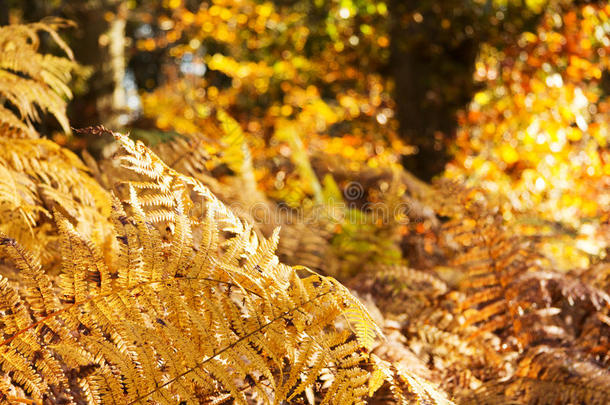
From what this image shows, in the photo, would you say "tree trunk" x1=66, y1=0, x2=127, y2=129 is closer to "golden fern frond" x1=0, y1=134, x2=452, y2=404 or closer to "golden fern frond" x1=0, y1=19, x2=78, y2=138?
"golden fern frond" x1=0, y1=19, x2=78, y2=138

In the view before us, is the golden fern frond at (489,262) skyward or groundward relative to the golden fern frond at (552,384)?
skyward

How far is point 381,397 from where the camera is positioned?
47.9 inches

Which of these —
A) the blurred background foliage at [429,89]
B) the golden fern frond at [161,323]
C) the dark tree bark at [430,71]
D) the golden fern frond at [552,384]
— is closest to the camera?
the golden fern frond at [161,323]

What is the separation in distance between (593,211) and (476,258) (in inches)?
161

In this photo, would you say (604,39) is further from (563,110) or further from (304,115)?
(304,115)

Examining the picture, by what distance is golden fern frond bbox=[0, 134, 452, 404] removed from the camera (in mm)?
906

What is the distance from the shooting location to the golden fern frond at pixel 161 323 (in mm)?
906

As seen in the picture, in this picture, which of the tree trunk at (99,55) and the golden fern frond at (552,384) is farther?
the tree trunk at (99,55)

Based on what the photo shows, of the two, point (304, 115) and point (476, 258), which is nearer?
point (476, 258)

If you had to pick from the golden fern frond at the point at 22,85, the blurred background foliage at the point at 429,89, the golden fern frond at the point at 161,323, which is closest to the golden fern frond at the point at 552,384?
the golden fern frond at the point at 161,323

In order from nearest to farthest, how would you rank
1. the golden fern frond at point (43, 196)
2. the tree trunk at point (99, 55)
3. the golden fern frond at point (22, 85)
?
the golden fern frond at point (43, 196) < the golden fern frond at point (22, 85) < the tree trunk at point (99, 55)

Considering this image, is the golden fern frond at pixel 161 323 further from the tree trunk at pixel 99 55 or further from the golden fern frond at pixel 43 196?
the tree trunk at pixel 99 55

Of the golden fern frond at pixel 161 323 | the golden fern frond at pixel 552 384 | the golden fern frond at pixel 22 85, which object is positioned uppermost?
the golden fern frond at pixel 22 85

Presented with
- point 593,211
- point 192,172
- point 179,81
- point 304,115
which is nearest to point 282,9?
point 304,115
